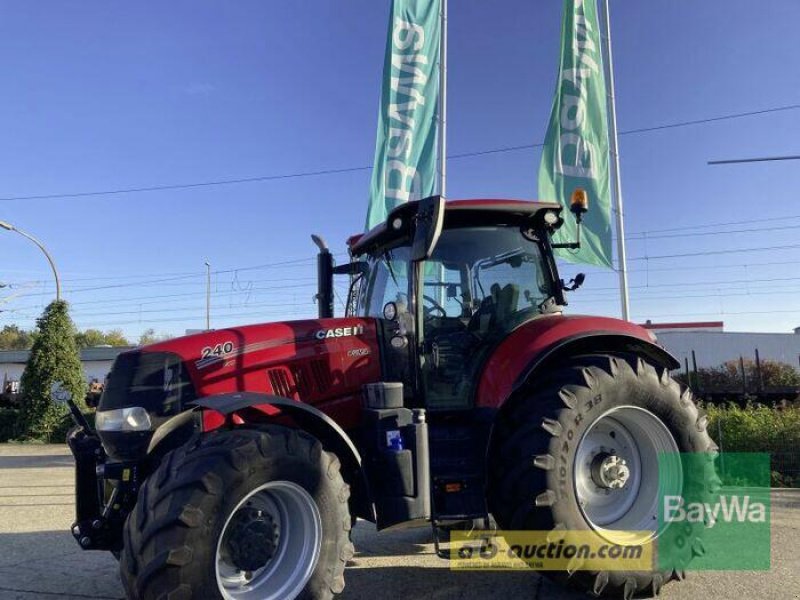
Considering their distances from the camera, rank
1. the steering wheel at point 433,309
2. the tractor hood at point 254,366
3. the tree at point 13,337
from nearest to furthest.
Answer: the tractor hood at point 254,366 → the steering wheel at point 433,309 → the tree at point 13,337

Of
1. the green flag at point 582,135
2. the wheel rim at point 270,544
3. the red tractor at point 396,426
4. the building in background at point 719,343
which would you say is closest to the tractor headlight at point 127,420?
the red tractor at point 396,426

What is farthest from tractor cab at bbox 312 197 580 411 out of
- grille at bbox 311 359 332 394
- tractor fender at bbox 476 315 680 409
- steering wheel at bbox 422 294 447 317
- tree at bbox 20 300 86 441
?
tree at bbox 20 300 86 441

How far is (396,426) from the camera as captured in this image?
12.3 ft

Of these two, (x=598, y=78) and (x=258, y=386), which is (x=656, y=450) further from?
(x=598, y=78)

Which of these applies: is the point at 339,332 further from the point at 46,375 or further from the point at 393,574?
the point at 46,375

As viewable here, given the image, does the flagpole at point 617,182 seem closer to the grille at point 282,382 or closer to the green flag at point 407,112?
the green flag at point 407,112

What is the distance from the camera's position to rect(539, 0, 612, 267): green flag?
10461 mm

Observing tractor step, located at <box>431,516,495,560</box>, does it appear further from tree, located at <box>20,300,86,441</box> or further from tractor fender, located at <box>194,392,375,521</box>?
tree, located at <box>20,300,86,441</box>

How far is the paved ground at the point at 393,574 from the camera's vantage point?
409cm

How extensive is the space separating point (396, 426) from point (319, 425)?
0.49 m

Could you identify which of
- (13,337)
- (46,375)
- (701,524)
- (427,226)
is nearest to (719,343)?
(46,375)

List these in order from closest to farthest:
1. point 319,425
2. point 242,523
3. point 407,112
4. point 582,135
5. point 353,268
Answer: point 242,523 → point 319,425 → point 353,268 → point 582,135 → point 407,112

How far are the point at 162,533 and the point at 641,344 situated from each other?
10.5ft

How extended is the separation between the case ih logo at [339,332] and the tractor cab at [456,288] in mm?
171
